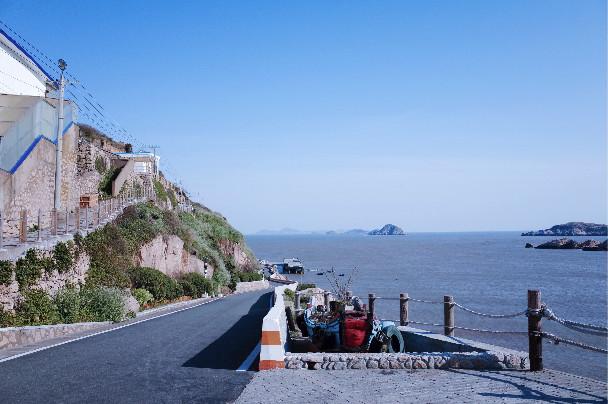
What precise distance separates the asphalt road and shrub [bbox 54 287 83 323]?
2.08 metres

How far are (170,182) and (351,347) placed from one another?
2188 inches

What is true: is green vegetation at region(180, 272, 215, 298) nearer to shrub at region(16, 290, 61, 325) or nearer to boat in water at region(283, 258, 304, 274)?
shrub at region(16, 290, 61, 325)

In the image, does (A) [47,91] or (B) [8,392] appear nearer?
(B) [8,392]

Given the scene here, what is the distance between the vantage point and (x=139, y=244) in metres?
30.3

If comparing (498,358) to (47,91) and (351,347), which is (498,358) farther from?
(47,91)

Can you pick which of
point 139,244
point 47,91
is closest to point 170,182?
point 47,91

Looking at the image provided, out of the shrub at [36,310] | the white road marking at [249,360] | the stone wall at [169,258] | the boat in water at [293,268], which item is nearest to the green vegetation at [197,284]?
the stone wall at [169,258]

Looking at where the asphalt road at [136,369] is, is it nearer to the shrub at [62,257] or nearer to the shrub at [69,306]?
the shrub at [69,306]

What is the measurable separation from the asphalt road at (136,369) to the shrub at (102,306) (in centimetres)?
288

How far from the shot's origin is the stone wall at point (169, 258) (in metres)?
31.2

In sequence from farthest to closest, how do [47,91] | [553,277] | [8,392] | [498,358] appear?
[553,277] < [47,91] < [498,358] < [8,392]

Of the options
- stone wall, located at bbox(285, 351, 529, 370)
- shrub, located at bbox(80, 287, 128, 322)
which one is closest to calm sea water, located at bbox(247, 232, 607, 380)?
stone wall, located at bbox(285, 351, 529, 370)

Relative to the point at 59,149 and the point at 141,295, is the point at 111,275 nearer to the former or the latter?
the point at 141,295

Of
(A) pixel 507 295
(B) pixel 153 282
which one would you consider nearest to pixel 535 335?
(B) pixel 153 282
